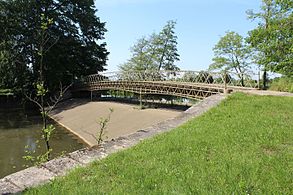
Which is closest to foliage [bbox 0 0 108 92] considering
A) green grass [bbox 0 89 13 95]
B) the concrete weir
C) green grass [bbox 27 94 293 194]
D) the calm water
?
green grass [bbox 0 89 13 95]

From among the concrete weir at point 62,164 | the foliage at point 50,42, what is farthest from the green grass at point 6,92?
the concrete weir at point 62,164

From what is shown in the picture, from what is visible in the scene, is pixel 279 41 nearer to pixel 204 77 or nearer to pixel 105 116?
pixel 204 77

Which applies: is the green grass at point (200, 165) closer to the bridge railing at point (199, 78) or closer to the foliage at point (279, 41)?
the foliage at point (279, 41)

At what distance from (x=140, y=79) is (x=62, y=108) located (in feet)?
31.6

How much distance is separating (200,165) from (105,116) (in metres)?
18.3

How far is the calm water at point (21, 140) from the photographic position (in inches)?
528

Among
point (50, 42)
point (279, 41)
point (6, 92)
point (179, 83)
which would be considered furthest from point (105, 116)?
point (279, 41)

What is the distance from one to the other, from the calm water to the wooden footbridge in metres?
7.01

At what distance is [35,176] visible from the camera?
5285 millimetres

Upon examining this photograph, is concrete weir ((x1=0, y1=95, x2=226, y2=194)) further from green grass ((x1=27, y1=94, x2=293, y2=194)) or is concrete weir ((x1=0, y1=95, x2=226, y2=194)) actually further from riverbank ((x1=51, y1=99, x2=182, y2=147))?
riverbank ((x1=51, y1=99, x2=182, y2=147))

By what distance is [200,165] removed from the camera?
200 inches

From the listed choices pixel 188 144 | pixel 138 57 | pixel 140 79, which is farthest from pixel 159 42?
pixel 188 144

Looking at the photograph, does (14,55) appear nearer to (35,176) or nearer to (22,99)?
(22,99)

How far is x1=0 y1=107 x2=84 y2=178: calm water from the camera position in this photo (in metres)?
13.4
